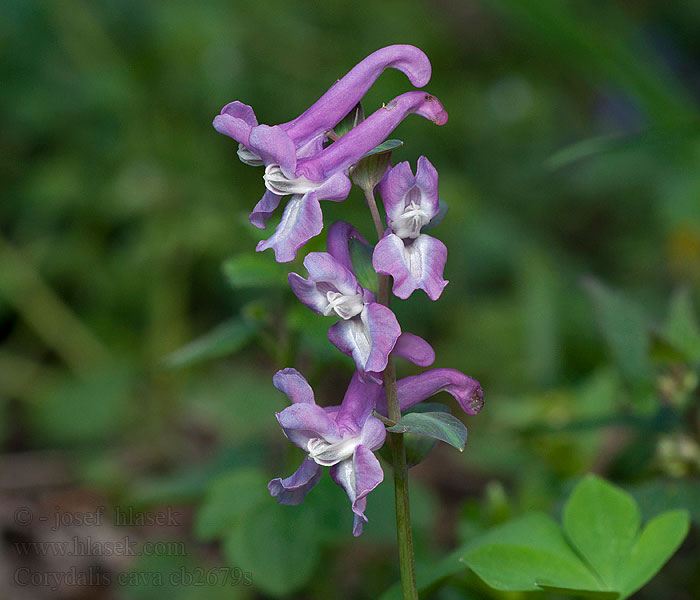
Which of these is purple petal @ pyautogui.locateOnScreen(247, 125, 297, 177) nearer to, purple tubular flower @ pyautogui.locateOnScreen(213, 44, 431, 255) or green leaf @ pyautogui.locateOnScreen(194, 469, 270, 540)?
purple tubular flower @ pyautogui.locateOnScreen(213, 44, 431, 255)

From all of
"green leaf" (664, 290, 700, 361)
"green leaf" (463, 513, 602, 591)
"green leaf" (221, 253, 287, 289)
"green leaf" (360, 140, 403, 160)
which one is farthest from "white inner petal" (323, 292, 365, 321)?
"green leaf" (664, 290, 700, 361)

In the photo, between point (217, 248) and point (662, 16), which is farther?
point (662, 16)

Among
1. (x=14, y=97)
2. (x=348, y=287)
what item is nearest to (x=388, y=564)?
(x=348, y=287)

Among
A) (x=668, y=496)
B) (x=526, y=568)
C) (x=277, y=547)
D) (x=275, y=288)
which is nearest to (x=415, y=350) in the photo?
(x=526, y=568)

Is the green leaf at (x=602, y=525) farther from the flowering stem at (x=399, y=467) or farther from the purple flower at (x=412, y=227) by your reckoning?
the purple flower at (x=412, y=227)

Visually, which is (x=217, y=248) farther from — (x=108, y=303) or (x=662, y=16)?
(x=662, y=16)

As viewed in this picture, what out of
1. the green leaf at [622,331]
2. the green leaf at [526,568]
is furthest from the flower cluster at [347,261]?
the green leaf at [622,331]

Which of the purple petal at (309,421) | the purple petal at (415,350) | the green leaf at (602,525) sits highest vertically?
the purple petal at (415,350)
